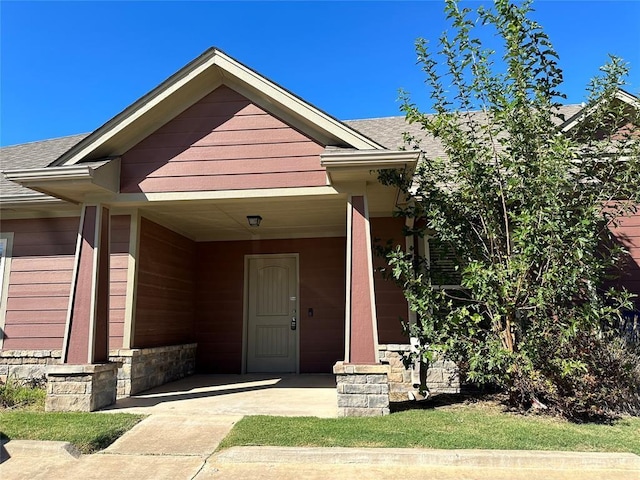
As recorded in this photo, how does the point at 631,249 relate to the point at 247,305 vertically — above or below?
above

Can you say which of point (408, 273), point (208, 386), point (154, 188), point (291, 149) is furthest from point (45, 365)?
point (408, 273)

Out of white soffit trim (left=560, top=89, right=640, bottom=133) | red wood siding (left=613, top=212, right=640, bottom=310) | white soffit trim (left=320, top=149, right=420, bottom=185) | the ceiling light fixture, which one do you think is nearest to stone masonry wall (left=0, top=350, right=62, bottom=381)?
the ceiling light fixture

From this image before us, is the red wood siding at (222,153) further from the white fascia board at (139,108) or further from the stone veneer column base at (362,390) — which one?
the stone veneer column base at (362,390)

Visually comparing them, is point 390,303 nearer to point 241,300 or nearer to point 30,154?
point 241,300

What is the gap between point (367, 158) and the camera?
4887 mm

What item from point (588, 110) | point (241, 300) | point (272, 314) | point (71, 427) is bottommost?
point (71, 427)

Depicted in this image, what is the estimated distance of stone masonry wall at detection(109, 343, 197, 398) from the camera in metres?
6.02

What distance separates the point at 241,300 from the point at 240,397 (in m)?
2.69

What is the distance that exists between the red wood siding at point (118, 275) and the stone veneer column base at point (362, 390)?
3550 millimetres

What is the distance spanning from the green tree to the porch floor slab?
1.69m

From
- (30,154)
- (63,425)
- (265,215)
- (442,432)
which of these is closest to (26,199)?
(265,215)

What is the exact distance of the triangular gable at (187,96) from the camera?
538cm

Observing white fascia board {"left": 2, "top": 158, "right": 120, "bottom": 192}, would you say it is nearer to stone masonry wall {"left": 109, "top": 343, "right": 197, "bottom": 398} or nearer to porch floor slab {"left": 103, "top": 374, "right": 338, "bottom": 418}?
stone masonry wall {"left": 109, "top": 343, "right": 197, "bottom": 398}

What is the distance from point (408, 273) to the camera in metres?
5.02
